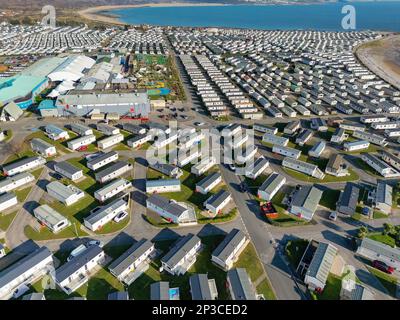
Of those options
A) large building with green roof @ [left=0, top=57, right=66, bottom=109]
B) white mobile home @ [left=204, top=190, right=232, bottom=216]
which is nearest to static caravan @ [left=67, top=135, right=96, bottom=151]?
large building with green roof @ [left=0, top=57, right=66, bottom=109]

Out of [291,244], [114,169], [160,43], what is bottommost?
[291,244]

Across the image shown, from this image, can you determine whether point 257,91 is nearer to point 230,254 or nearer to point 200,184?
point 200,184

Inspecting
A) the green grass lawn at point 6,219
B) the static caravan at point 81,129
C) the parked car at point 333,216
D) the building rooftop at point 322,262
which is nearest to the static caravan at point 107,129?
the static caravan at point 81,129

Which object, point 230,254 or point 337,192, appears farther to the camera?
point 337,192

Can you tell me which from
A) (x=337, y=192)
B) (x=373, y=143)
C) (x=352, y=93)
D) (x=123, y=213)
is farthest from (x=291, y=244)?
(x=352, y=93)

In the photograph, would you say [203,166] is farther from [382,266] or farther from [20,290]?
[20,290]

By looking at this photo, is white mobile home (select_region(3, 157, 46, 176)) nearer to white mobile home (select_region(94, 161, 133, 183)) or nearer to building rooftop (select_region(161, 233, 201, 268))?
white mobile home (select_region(94, 161, 133, 183))
